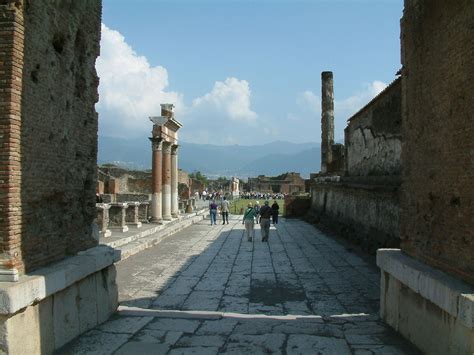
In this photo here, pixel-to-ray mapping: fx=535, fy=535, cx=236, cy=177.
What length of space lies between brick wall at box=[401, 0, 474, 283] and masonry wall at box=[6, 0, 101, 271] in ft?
13.3

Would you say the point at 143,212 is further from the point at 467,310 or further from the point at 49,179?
the point at 467,310

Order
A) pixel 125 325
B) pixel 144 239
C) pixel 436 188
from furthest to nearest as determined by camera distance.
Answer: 1. pixel 144 239
2. pixel 125 325
3. pixel 436 188

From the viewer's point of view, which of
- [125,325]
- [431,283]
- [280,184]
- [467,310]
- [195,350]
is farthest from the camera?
[280,184]

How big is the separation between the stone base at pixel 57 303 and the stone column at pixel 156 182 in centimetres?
1423

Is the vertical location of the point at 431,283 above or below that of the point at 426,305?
above

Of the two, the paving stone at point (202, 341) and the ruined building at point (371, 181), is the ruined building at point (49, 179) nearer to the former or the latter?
the paving stone at point (202, 341)

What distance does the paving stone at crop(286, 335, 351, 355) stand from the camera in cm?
541

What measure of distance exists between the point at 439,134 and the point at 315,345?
2572 millimetres

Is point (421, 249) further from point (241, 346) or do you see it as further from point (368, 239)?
point (368, 239)

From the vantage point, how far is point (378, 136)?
1527cm

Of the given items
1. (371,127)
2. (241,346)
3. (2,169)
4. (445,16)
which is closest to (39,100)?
(2,169)

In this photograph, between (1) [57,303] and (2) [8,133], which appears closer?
(2) [8,133]

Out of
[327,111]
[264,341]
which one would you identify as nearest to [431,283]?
[264,341]

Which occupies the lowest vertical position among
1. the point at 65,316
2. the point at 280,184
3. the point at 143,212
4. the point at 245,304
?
the point at 245,304
